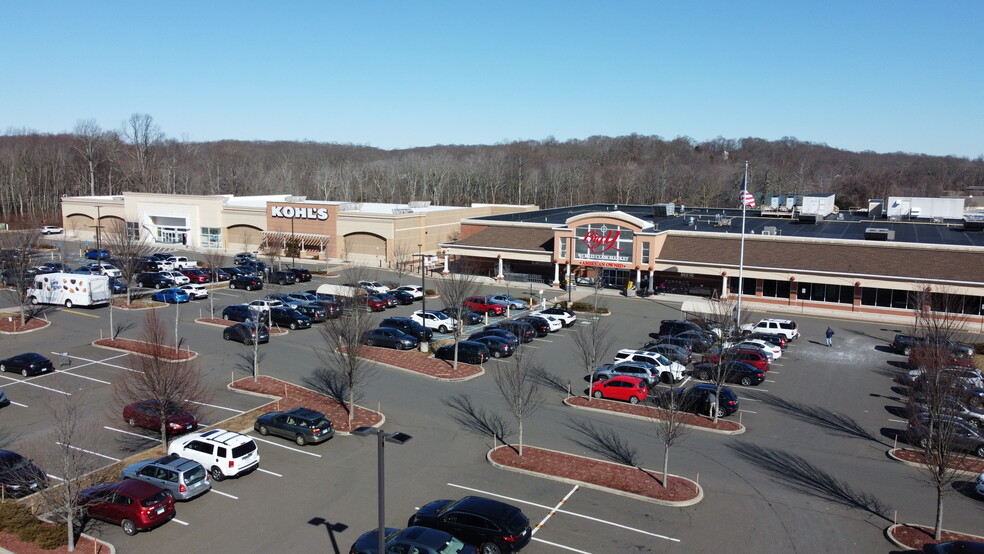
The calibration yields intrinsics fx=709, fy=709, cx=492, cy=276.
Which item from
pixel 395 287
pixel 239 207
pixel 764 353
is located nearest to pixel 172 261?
pixel 239 207

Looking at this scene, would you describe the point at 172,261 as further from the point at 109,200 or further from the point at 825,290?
the point at 825,290

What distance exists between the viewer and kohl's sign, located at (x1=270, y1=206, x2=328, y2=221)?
68.9m

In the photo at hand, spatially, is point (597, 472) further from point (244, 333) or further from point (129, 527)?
point (244, 333)

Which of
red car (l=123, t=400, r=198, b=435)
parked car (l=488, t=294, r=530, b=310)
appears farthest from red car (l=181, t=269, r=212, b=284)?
red car (l=123, t=400, r=198, b=435)

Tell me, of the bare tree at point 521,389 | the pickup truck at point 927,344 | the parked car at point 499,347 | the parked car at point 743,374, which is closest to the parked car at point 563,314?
the bare tree at point 521,389

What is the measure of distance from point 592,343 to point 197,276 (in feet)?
119

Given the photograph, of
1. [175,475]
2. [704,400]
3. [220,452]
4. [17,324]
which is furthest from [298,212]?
[175,475]

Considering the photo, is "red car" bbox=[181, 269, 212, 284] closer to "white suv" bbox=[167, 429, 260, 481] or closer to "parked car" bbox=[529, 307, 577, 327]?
"parked car" bbox=[529, 307, 577, 327]

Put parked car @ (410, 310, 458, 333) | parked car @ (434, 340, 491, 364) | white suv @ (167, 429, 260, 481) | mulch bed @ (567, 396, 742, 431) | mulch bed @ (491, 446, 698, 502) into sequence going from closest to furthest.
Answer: mulch bed @ (491, 446, 698, 502), white suv @ (167, 429, 260, 481), mulch bed @ (567, 396, 742, 431), parked car @ (434, 340, 491, 364), parked car @ (410, 310, 458, 333)

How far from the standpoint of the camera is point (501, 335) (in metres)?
37.2

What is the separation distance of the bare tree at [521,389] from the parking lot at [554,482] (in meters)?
0.69

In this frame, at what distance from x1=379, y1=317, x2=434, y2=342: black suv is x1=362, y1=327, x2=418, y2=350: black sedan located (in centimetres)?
109

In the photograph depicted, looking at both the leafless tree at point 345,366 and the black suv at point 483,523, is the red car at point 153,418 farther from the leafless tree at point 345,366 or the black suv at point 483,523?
the black suv at point 483,523

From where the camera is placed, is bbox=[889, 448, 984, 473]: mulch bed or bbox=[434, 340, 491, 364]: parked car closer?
bbox=[889, 448, 984, 473]: mulch bed
